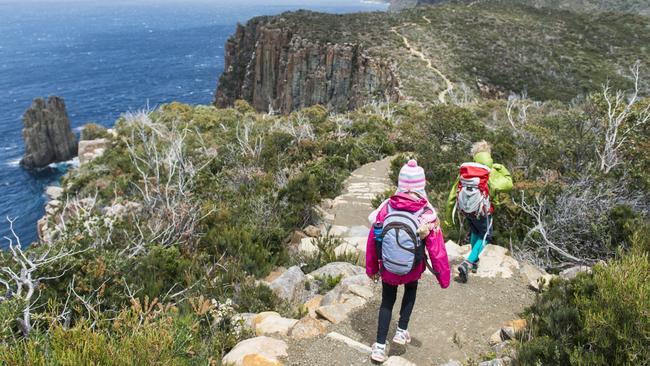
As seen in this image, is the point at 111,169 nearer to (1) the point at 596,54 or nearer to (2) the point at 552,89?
(2) the point at 552,89

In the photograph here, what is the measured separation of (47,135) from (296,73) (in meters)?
26.1

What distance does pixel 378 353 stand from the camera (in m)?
4.55

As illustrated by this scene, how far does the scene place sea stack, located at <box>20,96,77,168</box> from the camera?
4462 cm

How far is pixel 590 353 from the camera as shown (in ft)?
11.6

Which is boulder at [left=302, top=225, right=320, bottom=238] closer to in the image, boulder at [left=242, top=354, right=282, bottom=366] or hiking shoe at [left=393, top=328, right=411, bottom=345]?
hiking shoe at [left=393, top=328, right=411, bottom=345]

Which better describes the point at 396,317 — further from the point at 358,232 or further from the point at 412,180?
the point at 358,232

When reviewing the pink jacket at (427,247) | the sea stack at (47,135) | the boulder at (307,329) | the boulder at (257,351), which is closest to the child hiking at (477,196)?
the pink jacket at (427,247)

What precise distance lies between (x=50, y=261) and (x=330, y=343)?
3363mm

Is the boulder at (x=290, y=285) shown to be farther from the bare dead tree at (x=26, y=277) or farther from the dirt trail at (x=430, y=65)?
the dirt trail at (x=430, y=65)

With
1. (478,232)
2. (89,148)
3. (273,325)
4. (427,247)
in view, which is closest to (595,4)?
(89,148)

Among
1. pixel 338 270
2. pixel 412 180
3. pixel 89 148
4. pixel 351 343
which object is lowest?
pixel 89 148

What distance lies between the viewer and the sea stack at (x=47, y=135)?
44625 millimetres

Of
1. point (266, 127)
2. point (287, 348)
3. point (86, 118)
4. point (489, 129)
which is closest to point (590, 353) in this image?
point (287, 348)

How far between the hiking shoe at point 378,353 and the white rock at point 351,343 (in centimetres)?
22
